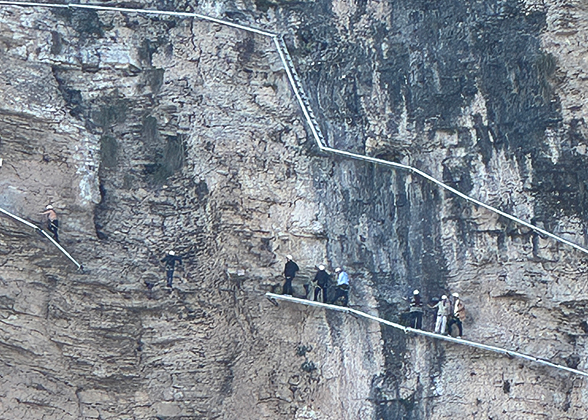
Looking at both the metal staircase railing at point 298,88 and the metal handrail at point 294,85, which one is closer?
the metal handrail at point 294,85

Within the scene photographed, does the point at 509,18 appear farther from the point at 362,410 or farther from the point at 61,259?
the point at 61,259

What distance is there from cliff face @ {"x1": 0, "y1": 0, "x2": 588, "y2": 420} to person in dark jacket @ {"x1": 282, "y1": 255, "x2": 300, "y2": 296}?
0.25 meters

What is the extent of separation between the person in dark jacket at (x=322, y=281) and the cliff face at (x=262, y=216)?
1.07 feet

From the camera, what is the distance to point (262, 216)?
60.3 ft

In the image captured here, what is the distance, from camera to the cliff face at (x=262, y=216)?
17.3 meters

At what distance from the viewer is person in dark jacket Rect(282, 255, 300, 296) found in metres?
18.0

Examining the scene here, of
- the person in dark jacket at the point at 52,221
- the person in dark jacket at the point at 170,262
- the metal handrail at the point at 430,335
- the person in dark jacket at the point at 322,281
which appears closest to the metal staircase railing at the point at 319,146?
the metal handrail at the point at 430,335

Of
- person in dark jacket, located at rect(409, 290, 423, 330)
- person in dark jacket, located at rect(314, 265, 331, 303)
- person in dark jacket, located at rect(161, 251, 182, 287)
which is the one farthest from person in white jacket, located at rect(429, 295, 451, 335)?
person in dark jacket, located at rect(161, 251, 182, 287)

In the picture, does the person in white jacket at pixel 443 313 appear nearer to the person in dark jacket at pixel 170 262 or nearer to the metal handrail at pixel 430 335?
the metal handrail at pixel 430 335

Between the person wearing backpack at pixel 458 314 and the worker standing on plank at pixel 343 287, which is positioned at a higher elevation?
the worker standing on plank at pixel 343 287

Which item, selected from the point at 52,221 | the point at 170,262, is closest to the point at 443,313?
the point at 170,262

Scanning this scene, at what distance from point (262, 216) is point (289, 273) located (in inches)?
43.1

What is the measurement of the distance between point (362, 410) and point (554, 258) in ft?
13.1

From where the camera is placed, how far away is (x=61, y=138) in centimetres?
1831
